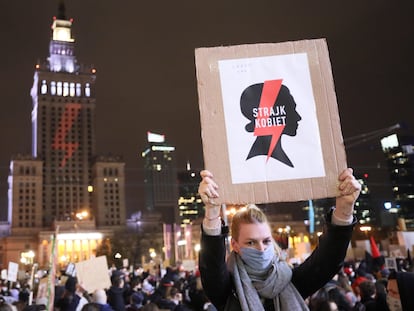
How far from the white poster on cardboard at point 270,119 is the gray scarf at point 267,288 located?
1.79 feet

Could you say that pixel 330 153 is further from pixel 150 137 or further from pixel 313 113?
pixel 150 137

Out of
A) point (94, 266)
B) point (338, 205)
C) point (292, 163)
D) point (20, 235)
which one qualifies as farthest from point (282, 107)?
point (20, 235)

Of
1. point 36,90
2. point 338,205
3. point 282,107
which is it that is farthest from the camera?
point 36,90

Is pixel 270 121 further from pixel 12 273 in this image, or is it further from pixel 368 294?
pixel 12 273

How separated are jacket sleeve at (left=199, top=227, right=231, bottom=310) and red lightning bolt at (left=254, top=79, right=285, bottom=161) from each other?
61 centimetres

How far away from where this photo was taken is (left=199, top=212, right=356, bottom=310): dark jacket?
100 inches

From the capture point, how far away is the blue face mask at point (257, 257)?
8.42 feet

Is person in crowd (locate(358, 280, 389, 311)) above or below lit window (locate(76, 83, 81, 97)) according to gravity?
below

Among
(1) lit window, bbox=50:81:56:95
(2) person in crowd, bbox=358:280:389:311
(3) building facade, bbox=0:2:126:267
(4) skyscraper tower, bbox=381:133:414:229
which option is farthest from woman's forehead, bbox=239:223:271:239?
(1) lit window, bbox=50:81:56:95

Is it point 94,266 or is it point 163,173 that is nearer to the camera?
point 94,266

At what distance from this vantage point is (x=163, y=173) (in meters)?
128

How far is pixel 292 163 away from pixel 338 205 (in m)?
0.36

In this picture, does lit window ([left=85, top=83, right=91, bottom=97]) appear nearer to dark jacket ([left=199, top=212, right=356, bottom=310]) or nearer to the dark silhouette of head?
the dark silhouette of head

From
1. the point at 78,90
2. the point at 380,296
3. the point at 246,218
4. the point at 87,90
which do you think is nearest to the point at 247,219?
the point at 246,218
